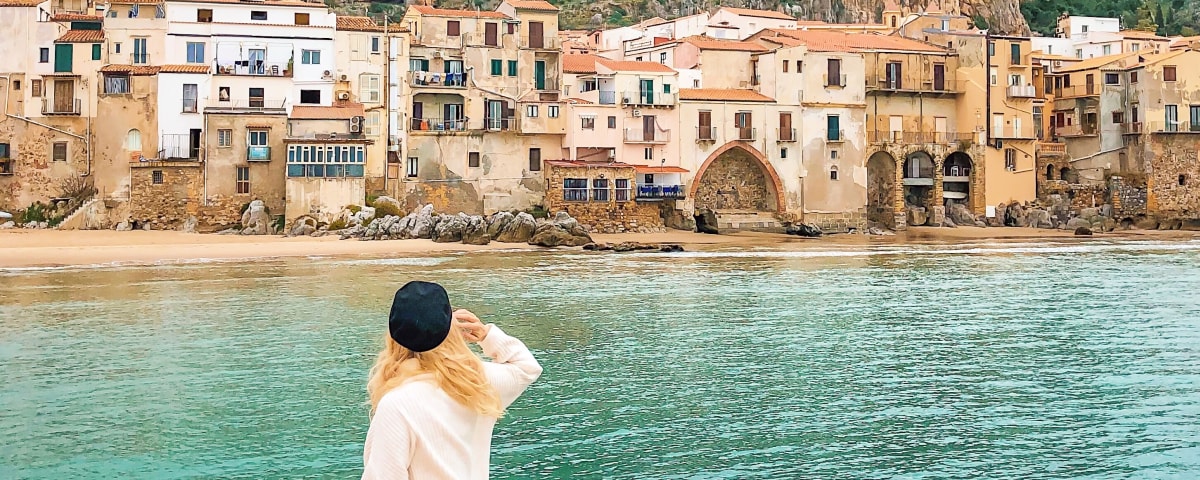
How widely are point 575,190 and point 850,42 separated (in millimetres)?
18504

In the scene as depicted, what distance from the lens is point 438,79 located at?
188ft

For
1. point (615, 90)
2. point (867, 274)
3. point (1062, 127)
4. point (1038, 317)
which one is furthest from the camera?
point (1062, 127)

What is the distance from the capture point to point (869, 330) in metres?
26.8

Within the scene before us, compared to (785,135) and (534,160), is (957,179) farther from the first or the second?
(534,160)

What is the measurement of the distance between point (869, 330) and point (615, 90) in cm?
3452

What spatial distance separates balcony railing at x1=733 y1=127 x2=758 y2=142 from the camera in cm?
6281

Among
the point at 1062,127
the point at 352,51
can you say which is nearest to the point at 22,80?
the point at 352,51

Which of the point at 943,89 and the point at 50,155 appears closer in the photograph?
the point at 50,155

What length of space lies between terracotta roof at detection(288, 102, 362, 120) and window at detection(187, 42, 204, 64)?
427 centimetres

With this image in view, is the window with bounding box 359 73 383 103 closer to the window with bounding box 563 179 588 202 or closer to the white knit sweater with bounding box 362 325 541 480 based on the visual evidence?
the window with bounding box 563 179 588 202

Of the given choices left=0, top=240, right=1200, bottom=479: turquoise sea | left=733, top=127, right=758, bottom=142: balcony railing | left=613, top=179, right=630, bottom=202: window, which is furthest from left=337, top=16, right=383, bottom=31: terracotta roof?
left=0, top=240, right=1200, bottom=479: turquoise sea

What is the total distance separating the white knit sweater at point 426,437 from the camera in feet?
16.6

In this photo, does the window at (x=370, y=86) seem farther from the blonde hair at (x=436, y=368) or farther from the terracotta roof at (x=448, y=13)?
the blonde hair at (x=436, y=368)

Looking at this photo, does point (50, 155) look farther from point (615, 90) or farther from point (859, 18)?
point (859, 18)
